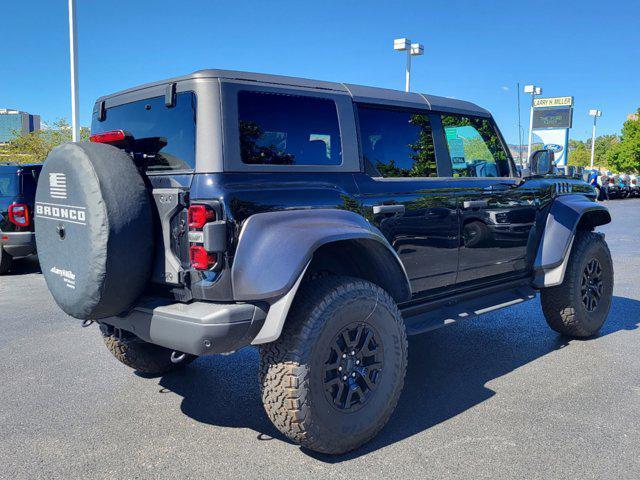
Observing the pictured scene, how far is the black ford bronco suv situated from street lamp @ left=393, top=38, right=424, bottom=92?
62.7 feet

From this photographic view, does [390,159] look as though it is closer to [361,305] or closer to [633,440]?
[361,305]

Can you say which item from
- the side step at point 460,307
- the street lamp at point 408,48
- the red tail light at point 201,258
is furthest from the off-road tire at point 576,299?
the street lamp at point 408,48

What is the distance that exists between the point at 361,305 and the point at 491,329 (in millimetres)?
2926

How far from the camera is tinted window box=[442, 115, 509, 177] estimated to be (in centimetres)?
437

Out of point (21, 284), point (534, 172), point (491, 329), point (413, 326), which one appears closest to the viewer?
point (413, 326)

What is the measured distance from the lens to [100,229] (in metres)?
2.78

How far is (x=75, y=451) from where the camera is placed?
3.14 metres

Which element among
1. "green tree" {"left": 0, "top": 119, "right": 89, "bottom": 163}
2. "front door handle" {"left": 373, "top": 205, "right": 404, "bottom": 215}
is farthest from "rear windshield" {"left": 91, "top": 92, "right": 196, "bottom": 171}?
"green tree" {"left": 0, "top": 119, "right": 89, "bottom": 163}

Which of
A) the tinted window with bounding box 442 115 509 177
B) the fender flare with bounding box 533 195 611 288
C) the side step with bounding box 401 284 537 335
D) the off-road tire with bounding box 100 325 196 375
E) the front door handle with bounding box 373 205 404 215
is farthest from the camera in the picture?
the fender flare with bounding box 533 195 611 288

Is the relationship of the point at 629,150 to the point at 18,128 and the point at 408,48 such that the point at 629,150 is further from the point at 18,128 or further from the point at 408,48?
the point at 18,128

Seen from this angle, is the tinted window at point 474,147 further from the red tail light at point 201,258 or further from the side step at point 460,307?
the red tail light at point 201,258

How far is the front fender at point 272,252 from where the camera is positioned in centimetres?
278

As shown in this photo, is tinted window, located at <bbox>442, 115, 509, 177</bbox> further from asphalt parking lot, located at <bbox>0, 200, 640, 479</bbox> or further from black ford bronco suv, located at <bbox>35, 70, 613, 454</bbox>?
asphalt parking lot, located at <bbox>0, 200, 640, 479</bbox>

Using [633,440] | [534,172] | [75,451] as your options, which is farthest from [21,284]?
[633,440]
